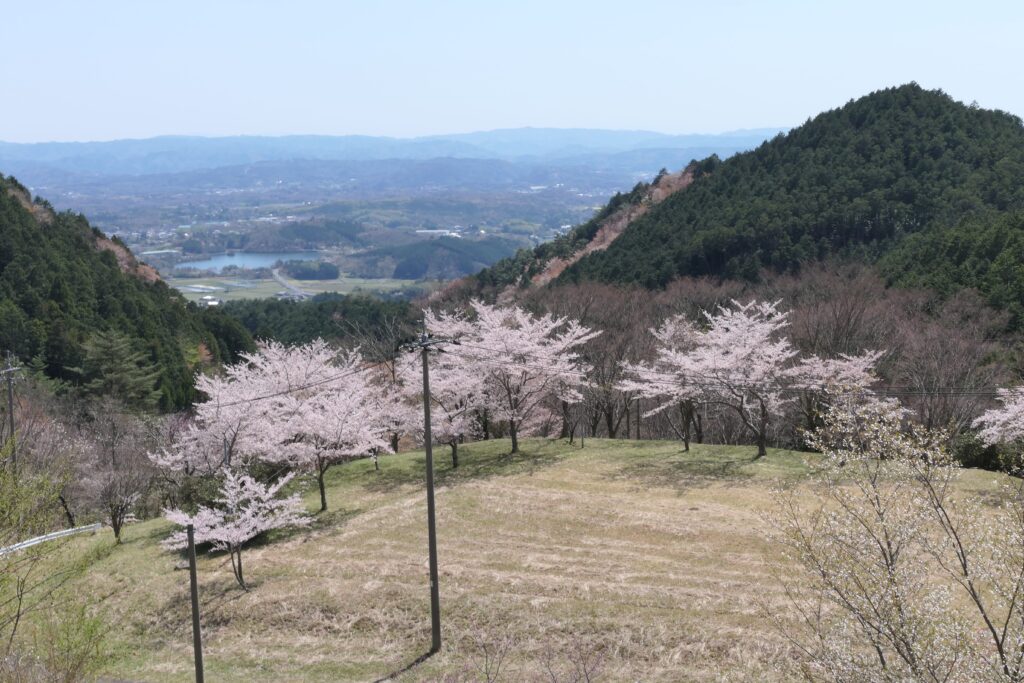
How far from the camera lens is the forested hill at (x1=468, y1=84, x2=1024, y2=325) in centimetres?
4275

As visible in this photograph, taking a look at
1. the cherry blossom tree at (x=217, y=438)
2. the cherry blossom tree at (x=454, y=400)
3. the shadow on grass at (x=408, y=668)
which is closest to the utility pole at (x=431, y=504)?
the shadow on grass at (x=408, y=668)

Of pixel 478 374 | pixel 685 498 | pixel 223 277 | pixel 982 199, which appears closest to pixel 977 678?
pixel 685 498

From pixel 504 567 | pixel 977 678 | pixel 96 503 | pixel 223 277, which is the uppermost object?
pixel 977 678

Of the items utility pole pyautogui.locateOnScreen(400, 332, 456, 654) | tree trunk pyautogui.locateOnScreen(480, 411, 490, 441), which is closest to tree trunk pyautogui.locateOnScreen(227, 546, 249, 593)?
utility pole pyautogui.locateOnScreen(400, 332, 456, 654)

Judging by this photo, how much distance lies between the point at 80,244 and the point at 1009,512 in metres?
59.9

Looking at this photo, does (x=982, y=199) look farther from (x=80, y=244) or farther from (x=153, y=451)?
Result: (x=80, y=244)

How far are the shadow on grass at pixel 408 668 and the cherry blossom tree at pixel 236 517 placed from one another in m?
5.50

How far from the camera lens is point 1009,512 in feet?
28.9

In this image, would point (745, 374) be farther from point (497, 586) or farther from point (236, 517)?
point (236, 517)

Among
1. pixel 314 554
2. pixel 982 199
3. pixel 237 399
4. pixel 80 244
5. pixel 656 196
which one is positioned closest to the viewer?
pixel 314 554

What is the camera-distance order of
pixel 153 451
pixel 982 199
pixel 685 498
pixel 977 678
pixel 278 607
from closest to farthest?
pixel 977 678
pixel 278 607
pixel 685 498
pixel 153 451
pixel 982 199

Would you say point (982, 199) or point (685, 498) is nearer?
point (685, 498)

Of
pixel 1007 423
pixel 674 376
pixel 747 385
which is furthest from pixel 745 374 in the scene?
pixel 1007 423

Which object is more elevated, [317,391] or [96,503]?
→ [317,391]
